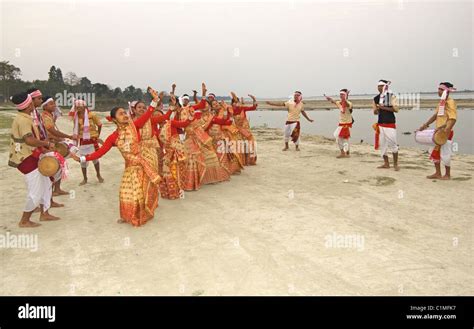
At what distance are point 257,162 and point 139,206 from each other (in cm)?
595

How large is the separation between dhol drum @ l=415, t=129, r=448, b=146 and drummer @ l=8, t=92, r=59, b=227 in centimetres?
780

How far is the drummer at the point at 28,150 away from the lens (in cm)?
569

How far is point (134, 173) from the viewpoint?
6039mm

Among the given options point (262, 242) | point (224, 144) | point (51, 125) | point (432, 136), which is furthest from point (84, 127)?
point (432, 136)

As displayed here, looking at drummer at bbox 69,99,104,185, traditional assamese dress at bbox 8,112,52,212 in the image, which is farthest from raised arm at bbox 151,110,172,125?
drummer at bbox 69,99,104,185

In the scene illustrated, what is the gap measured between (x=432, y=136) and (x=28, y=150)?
8.13m

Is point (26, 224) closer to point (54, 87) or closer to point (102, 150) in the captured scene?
point (102, 150)

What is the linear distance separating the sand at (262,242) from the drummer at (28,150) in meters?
0.53

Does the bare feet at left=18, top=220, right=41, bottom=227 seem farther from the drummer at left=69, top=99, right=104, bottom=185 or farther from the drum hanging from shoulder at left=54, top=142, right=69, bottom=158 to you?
the drummer at left=69, top=99, right=104, bottom=185

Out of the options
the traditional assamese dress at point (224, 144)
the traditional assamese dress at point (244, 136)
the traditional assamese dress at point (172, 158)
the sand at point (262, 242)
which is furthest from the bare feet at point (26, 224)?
the traditional assamese dress at point (244, 136)

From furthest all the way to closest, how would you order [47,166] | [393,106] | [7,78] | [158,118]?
[7,78] < [393,106] < [158,118] < [47,166]
